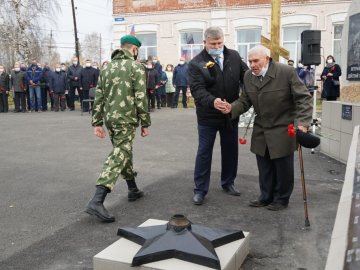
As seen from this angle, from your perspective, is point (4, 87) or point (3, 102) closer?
point (4, 87)

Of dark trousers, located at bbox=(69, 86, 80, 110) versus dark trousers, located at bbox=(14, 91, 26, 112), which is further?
dark trousers, located at bbox=(14, 91, 26, 112)

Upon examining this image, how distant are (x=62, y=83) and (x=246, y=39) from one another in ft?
36.5

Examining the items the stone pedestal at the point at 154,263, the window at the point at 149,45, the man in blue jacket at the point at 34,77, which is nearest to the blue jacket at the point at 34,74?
the man in blue jacket at the point at 34,77

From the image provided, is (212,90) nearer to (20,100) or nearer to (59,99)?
(59,99)

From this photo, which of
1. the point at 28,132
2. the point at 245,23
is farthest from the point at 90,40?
the point at 28,132

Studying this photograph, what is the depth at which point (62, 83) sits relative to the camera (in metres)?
19.3

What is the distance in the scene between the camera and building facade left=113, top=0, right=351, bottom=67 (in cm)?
2325

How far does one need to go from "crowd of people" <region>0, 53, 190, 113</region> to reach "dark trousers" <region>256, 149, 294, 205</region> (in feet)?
42.8

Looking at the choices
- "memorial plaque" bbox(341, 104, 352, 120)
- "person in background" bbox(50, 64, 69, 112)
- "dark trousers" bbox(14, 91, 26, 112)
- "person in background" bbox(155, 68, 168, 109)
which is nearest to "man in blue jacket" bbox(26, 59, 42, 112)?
"dark trousers" bbox(14, 91, 26, 112)

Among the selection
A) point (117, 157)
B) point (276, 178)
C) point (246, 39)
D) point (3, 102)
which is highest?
point (246, 39)

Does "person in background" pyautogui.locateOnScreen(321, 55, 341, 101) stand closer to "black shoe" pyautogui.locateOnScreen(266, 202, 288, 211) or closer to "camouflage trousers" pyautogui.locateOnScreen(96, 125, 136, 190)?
"black shoe" pyautogui.locateOnScreen(266, 202, 288, 211)

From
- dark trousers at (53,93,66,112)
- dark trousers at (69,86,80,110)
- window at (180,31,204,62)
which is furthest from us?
window at (180,31,204,62)

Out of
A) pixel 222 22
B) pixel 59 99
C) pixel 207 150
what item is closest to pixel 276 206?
pixel 207 150

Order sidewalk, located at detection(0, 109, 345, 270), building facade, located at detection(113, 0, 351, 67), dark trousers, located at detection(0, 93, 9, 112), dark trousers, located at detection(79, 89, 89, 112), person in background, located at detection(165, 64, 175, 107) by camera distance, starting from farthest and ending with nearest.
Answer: building facade, located at detection(113, 0, 351, 67) < person in background, located at detection(165, 64, 175, 107) < dark trousers, located at detection(0, 93, 9, 112) < dark trousers, located at detection(79, 89, 89, 112) < sidewalk, located at detection(0, 109, 345, 270)
